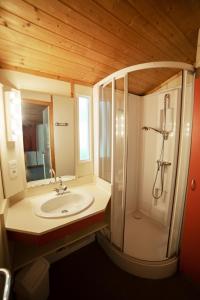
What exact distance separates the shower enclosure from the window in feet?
0.46

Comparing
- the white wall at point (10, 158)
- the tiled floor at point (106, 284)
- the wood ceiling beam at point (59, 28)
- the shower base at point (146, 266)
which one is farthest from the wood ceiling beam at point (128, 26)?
the tiled floor at point (106, 284)

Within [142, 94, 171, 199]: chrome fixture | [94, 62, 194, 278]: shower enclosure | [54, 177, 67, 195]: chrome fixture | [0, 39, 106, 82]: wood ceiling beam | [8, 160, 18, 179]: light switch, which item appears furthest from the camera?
[142, 94, 171, 199]: chrome fixture

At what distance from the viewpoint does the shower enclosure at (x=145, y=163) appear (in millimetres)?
1472

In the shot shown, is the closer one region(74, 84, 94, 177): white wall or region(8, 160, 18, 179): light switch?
region(8, 160, 18, 179): light switch

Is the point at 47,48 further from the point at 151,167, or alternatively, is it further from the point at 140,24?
the point at 151,167

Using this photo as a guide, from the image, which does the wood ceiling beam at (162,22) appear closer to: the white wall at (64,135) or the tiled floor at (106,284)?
the white wall at (64,135)

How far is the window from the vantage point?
188 cm

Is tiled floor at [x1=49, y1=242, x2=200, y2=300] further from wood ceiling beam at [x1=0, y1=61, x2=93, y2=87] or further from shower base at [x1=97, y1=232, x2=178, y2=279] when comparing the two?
wood ceiling beam at [x1=0, y1=61, x2=93, y2=87]

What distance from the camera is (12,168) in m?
1.38

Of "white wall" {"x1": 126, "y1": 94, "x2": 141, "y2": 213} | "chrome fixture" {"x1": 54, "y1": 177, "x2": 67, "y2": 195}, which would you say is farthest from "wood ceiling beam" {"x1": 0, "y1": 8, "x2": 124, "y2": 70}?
"chrome fixture" {"x1": 54, "y1": 177, "x2": 67, "y2": 195}

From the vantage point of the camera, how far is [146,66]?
1.37 meters

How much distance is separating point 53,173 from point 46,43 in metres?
1.30

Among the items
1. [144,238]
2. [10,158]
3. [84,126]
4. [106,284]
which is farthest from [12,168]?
A: [144,238]

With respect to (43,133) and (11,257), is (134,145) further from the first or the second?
(11,257)
